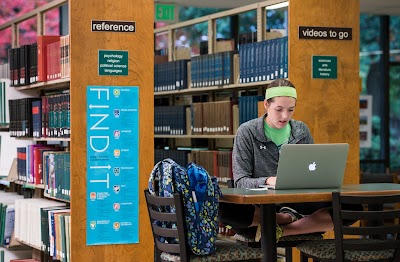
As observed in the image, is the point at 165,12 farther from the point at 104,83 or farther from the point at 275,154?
the point at 275,154

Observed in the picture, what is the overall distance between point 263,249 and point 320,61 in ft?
8.38

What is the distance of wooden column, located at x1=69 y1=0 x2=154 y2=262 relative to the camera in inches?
222

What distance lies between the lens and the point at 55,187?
628cm

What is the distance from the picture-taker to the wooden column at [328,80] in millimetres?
6359

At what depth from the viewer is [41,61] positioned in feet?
21.8

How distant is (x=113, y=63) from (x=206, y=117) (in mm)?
2338

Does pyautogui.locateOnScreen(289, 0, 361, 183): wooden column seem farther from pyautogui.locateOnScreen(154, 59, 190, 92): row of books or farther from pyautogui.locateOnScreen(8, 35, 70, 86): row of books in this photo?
pyautogui.locateOnScreen(154, 59, 190, 92): row of books

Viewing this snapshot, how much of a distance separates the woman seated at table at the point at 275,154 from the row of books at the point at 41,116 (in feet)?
5.05

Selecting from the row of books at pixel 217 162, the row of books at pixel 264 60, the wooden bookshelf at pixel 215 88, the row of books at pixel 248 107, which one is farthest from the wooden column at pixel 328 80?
the row of books at pixel 217 162

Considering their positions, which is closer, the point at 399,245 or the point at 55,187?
the point at 399,245

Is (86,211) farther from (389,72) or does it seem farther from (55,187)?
(389,72)

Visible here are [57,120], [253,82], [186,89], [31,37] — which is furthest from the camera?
[31,37]

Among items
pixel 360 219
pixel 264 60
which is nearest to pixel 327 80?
pixel 264 60

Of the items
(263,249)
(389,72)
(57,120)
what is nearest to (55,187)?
(57,120)
